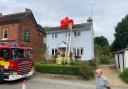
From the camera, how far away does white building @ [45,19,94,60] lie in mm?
40438

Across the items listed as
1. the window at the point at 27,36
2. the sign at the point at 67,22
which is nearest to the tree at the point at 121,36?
the sign at the point at 67,22

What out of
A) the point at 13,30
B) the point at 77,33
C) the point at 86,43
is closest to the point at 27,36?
the point at 13,30

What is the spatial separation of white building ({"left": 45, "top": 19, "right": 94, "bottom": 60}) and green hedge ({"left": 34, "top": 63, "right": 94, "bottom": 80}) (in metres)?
14.0

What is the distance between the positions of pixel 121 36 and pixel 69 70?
28.6 meters

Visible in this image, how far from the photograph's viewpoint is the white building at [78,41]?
133ft

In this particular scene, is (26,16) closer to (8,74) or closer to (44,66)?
(44,66)

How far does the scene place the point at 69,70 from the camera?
23.8 meters

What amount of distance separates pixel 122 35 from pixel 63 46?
595 inches

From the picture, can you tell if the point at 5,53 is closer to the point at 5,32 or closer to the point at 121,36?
the point at 5,32

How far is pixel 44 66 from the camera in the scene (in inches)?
990

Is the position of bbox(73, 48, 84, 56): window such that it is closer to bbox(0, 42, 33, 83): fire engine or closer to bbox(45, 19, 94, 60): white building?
bbox(45, 19, 94, 60): white building

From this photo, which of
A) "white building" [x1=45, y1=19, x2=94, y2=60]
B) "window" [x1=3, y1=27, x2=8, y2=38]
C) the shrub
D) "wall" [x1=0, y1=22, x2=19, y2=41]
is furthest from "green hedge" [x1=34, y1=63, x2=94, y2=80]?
"white building" [x1=45, y1=19, x2=94, y2=60]

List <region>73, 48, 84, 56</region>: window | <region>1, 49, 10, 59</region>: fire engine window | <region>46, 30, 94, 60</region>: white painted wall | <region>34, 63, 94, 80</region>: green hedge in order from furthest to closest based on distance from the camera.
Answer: <region>73, 48, 84, 56</region>: window, <region>46, 30, 94, 60</region>: white painted wall, <region>34, 63, 94, 80</region>: green hedge, <region>1, 49, 10, 59</region>: fire engine window

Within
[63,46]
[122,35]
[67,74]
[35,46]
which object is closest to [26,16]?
[35,46]
